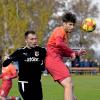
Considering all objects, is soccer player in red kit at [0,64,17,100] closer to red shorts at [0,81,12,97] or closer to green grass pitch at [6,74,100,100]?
red shorts at [0,81,12,97]

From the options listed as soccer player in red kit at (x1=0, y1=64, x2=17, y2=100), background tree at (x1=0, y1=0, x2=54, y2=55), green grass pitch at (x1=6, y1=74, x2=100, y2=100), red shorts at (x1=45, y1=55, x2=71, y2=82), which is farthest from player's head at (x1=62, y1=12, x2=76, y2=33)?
background tree at (x1=0, y1=0, x2=54, y2=55)

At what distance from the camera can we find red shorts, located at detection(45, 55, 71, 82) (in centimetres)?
1166

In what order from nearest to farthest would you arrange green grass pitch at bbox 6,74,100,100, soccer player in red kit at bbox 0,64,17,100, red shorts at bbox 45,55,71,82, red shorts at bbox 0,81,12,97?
1. red shorts at bbox 45,55,71,82
2. soccer player in red kit at bbox 0,64,17,100
3. red shorts at bbox 0,81,12,97
4. green grass pitch at bbox 6,74,100,100

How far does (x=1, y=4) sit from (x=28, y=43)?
3618 centimetres

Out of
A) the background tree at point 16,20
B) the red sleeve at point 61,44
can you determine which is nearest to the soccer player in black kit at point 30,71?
the red sleeve at point 61,44

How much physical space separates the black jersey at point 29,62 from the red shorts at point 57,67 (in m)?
0.86

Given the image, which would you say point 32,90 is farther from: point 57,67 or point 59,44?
point 59,44

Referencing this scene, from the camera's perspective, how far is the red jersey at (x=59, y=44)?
1157cm

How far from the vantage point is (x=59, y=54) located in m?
11.8

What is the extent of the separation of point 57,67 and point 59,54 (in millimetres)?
319

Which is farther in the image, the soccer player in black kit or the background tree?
the background tree

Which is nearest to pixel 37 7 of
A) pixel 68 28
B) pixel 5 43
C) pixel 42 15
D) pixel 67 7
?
pixel 42 15

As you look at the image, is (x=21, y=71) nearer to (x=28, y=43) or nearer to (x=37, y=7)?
(x=28, y=43)

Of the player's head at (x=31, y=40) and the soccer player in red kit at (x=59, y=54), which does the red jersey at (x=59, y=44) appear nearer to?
the soccer player in red kit at (x=59, y=54)
